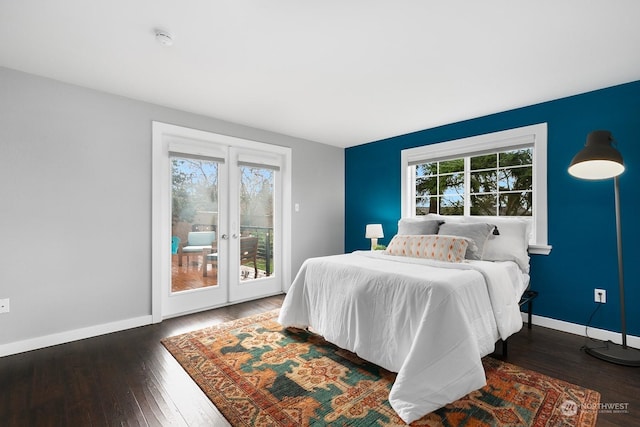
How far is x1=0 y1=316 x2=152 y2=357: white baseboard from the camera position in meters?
2.52

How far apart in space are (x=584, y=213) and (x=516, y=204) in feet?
2.07

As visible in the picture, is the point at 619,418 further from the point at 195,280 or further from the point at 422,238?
the point at 195,280

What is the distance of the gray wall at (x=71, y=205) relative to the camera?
252 centimetres

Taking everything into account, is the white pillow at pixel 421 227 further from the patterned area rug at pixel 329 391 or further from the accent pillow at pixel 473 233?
the patterned area rug at pixel 329 391

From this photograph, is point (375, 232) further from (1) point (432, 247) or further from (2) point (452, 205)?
(1) point (432, 247)

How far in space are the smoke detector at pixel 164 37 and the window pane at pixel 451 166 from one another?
3.41 meters

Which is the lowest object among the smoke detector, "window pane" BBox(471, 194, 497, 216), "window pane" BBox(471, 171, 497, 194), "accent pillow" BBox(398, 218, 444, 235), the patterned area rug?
the patterned area rug

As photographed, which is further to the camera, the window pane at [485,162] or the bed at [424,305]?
the window pane at [485,162]

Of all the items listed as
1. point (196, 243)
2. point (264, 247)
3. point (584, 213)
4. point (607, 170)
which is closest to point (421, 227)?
point (584, 213)

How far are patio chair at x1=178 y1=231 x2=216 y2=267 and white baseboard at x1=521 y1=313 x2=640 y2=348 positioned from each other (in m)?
3.65

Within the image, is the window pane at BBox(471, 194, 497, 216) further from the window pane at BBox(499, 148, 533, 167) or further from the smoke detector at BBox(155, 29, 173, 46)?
the smoke detector at BBox(155, 29, 173, 46)

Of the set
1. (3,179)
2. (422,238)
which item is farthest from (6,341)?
(422,238)

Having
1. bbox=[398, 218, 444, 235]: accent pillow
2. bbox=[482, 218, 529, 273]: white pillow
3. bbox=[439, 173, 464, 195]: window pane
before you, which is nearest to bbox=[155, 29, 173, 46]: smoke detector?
bbox=[398, 218, 444, 235]: accent pillow

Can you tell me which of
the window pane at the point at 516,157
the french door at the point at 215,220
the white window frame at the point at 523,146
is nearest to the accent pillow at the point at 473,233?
the white window frame at the point at 523,146
